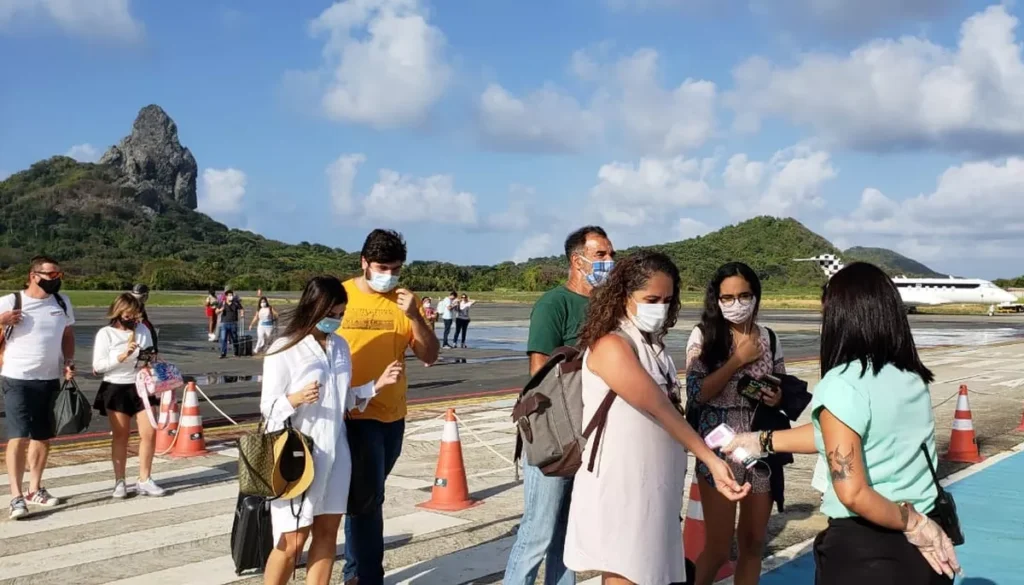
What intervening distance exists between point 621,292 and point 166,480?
19.1 feet

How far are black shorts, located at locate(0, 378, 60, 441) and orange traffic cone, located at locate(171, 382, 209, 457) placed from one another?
217 centimetres

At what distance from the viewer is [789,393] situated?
171 inches

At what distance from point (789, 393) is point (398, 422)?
78.4 inches

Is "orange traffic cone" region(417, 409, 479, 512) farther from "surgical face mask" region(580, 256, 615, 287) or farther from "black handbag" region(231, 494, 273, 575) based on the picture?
"surgical face mask" region(580, 256, 615, 287)

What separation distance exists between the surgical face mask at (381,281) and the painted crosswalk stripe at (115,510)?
11.0 feet

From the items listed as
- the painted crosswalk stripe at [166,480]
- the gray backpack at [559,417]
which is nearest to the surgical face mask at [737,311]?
the gray backpack at [559,417]

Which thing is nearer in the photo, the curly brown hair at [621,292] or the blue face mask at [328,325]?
the curly brown hair at [621,292]

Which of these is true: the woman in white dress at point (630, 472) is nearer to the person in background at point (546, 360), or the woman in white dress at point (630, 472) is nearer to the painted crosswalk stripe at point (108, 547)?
the person in background at point (546, 360)

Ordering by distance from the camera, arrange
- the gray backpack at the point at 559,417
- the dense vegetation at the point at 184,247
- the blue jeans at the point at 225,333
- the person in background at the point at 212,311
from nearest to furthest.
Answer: the gray backpack at the point at 559,417, the blue jeans at the point at 225,333, the person in background at the point at 212,311, the dense vegetation at the point at 184,247

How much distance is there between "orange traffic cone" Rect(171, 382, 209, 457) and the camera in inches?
351

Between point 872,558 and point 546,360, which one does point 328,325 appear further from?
point 872,558

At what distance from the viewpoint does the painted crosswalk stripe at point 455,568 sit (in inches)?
206

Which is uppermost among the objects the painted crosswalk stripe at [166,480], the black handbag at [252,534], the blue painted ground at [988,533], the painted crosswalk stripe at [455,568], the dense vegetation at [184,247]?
the dense vegetation at [184,247]

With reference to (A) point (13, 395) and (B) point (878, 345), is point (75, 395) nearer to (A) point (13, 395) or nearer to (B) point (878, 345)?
(A) point (13, 395)
